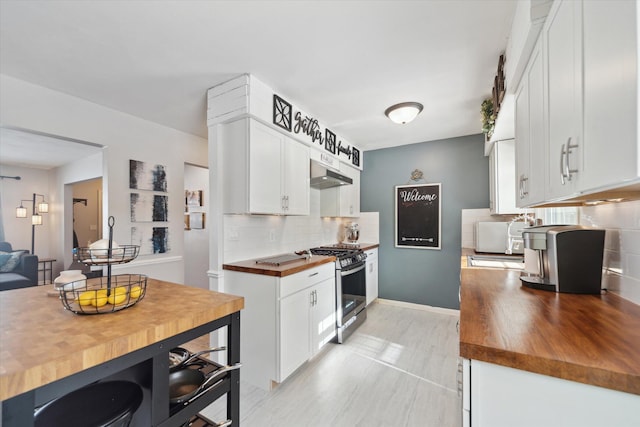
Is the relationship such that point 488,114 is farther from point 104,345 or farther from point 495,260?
point 104,345

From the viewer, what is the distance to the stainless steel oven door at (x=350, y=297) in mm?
2902

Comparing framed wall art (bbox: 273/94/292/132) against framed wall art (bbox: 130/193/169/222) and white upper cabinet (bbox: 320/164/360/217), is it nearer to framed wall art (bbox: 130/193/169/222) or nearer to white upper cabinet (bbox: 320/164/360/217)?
white upper cabinet (bbox: 320/164/360/217)

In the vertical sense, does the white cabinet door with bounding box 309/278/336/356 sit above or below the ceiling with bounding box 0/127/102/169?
below

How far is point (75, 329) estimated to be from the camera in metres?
0.83

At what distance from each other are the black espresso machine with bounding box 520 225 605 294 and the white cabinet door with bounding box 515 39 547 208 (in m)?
0.22

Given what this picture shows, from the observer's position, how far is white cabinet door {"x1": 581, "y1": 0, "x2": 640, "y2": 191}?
2.01 feet

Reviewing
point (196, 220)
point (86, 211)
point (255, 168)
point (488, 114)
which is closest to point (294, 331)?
point (255, 168)

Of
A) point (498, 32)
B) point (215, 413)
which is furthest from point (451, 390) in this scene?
point (498, 32)

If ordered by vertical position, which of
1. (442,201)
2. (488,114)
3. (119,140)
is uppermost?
(488,114)

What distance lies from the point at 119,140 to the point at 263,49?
2.09m

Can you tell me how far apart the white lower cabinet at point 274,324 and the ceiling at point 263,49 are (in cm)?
171

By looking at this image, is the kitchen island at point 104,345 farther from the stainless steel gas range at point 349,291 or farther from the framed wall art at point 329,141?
the framed wall art at point 329,141

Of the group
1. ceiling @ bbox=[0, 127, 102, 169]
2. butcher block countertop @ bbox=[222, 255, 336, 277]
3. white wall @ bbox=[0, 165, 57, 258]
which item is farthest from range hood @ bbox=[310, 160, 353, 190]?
white wall @ bbox=[0, 165, 57, 258]

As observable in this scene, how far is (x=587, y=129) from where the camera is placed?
810mm
